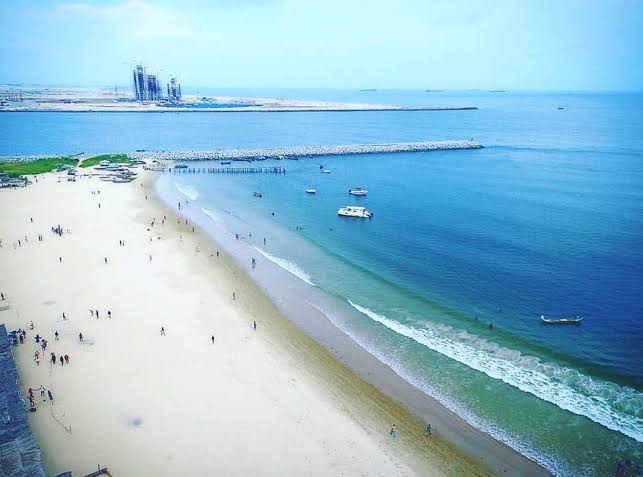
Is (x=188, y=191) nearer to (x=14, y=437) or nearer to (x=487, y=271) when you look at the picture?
(x=487, y=271)

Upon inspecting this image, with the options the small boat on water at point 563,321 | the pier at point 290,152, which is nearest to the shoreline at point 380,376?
the small boat on water at point 563,321

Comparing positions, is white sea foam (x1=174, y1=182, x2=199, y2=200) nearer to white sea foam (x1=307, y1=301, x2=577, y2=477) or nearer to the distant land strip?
the distant land strip

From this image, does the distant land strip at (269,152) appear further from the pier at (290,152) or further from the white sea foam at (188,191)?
the white sea foam at (188,191)

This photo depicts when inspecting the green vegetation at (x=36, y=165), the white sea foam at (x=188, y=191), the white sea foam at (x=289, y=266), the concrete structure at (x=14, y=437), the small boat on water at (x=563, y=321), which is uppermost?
the green vegetation at (x=36, y=165)

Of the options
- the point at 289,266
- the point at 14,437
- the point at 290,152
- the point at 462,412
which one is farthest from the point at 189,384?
the point at 290,152

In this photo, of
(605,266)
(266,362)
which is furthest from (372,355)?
(605,266)

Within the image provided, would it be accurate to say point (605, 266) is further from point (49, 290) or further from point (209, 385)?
point (49, 290)

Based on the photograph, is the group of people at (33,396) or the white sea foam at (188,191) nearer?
the group of people at (33,396)

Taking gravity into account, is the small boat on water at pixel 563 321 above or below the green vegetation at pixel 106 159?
below
